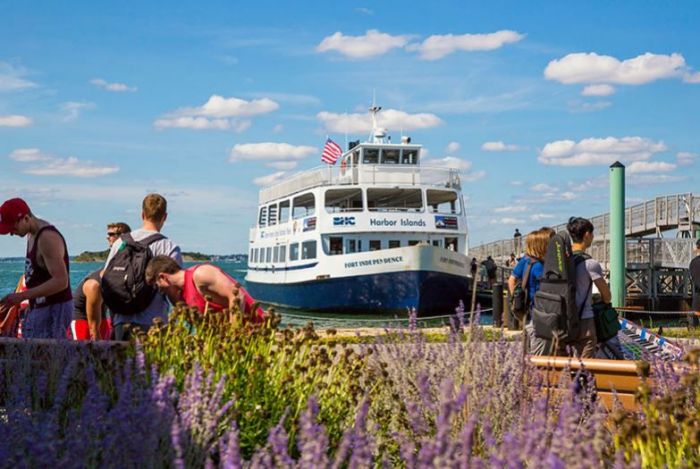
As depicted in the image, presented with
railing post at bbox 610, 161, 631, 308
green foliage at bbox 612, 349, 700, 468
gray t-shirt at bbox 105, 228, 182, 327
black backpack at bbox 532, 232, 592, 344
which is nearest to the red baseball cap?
gray t-shirt at bbox 105, 228, 182, 327

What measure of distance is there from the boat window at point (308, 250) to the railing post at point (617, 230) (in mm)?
9681

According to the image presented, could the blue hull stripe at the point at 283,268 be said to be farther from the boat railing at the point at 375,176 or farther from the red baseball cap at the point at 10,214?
the red baseball cap at the point at 10,214

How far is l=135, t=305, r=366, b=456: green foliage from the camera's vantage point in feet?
11.2

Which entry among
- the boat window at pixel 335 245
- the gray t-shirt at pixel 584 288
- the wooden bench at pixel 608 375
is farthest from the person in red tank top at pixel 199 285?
the boat window at pixel 335 245

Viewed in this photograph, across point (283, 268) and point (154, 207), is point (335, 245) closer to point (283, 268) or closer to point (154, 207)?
point (283, 268)

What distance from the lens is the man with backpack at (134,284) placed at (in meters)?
4.91

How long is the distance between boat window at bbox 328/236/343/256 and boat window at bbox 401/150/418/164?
3981mm

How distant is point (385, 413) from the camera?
3617mm

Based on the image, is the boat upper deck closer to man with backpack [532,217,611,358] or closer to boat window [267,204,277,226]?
boat window [267,204,277,226]

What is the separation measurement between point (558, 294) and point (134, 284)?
247 cm

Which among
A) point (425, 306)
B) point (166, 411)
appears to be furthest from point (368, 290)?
point (166, 411)

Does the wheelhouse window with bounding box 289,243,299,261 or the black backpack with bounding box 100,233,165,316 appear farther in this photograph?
the wheelhouse window with bounding box 289,243,299,261

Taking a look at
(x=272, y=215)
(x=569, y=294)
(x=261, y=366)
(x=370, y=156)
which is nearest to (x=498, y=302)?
(x=370, y=156)

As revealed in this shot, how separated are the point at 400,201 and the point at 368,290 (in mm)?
5369
